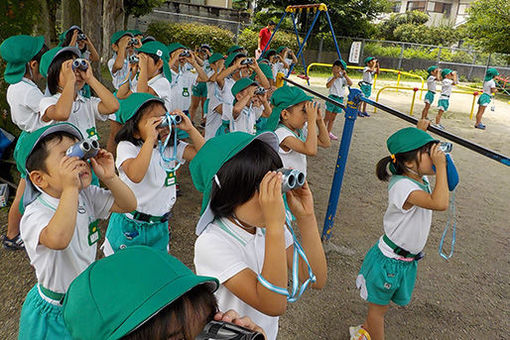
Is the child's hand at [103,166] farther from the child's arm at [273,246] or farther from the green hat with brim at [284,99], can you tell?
the green hat with brim at [284,99]

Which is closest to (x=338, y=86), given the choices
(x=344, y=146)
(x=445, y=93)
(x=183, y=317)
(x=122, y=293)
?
(x=445, y=93)

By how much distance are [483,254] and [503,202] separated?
1952 millimetres

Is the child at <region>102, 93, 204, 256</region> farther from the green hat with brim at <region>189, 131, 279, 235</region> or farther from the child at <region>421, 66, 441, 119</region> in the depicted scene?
the child at <region>421, 66, 441, 119</region>

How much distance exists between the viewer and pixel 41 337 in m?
1.76

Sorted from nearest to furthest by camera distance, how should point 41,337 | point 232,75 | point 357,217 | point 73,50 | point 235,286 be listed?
point 235,286
point 41,337
point 73,50
point 357,217
point 232,75

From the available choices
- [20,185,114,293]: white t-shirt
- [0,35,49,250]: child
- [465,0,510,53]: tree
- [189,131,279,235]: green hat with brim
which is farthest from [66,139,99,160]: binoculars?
[465,0,510,53]: tree

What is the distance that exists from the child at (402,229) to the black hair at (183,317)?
167 centimetres

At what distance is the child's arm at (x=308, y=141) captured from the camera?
291cm

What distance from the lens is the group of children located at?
1.33 meters

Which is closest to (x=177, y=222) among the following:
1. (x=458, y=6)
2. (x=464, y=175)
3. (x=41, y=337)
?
(x=41, y=337)


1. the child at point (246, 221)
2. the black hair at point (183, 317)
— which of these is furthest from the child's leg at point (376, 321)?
the black hair at point (183, 317)

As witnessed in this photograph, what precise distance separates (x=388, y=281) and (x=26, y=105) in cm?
311

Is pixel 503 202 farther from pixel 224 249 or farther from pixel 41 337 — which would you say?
pixel 41 337

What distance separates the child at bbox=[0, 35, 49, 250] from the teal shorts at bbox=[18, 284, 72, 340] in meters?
1.60
